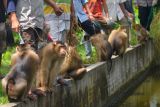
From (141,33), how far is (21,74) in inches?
286

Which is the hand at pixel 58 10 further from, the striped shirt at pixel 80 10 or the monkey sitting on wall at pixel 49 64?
the striped shirt at pixel 80 10

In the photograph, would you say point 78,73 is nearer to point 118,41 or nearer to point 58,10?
point 58,10

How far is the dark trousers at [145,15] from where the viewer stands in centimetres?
1416

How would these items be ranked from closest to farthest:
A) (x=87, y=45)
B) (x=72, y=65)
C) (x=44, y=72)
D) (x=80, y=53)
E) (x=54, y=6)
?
(x=44, y=72)
(x=54, y=6)
(x=72, y=65)
(x=87, y=45)
(x=80, y=53)

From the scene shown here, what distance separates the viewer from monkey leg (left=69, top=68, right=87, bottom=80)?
8.91 metres

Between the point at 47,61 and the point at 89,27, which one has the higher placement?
the point at 89,27

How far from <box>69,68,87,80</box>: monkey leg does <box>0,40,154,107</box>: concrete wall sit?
0.35 feet

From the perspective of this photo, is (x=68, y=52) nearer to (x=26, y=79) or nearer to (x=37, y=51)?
(x=37, y=51)

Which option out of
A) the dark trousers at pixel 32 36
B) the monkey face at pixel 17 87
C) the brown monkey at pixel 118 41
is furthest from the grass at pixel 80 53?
the dark trousers at pixel 32 36

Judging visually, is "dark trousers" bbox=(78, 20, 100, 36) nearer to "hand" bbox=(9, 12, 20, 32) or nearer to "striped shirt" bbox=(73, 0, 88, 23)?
"striped shirt" bbox=(73, 0, 88, 23)

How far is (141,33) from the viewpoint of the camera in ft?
45.2

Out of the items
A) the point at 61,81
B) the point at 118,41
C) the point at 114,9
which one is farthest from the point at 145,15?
Answer: the point at 61,81

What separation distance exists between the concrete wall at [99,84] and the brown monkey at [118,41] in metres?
0.20

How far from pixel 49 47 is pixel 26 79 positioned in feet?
2.70
